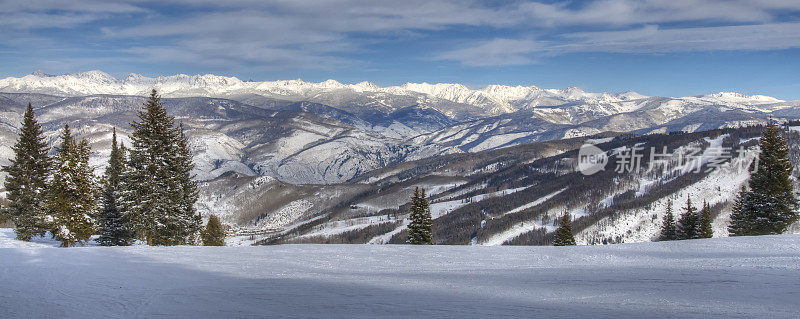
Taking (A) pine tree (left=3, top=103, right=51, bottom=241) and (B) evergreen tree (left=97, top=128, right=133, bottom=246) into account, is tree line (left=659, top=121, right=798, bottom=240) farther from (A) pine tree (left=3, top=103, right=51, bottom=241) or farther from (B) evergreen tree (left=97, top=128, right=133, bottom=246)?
(A) pine tree (left=3, top=103, right=51, bottom=241)

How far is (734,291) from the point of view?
9.92 m

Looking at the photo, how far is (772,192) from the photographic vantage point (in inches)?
1513

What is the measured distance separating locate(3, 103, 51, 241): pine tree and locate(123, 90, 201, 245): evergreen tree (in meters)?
9.46

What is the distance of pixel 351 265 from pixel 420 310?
734 cm

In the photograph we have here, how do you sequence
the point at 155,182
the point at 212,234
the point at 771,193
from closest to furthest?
the point at 155,182 < the point at 771,193 < the point at 212,234

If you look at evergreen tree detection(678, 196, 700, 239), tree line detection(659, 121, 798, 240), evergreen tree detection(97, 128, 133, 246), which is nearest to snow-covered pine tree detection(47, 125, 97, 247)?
evergreen tree detection(97, 128, 133, 246)

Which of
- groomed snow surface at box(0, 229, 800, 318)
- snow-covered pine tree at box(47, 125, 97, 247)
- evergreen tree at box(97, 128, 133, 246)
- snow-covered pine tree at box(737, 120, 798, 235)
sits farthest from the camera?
evergreen tree at box(97, 128, 133, 246)

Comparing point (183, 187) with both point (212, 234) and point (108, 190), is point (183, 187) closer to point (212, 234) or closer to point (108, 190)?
point (108, 190)

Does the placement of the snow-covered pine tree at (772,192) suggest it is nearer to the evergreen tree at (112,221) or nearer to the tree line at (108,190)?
the tree line at (108,190)

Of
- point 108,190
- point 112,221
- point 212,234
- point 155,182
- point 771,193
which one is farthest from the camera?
point 212,234

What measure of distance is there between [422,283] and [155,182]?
28942 millimetres

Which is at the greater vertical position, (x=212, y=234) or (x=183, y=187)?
(x=183, y=187)

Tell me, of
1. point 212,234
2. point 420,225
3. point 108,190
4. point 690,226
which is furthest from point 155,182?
point 690,226

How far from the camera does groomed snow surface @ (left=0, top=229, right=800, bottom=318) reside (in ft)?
30.3
